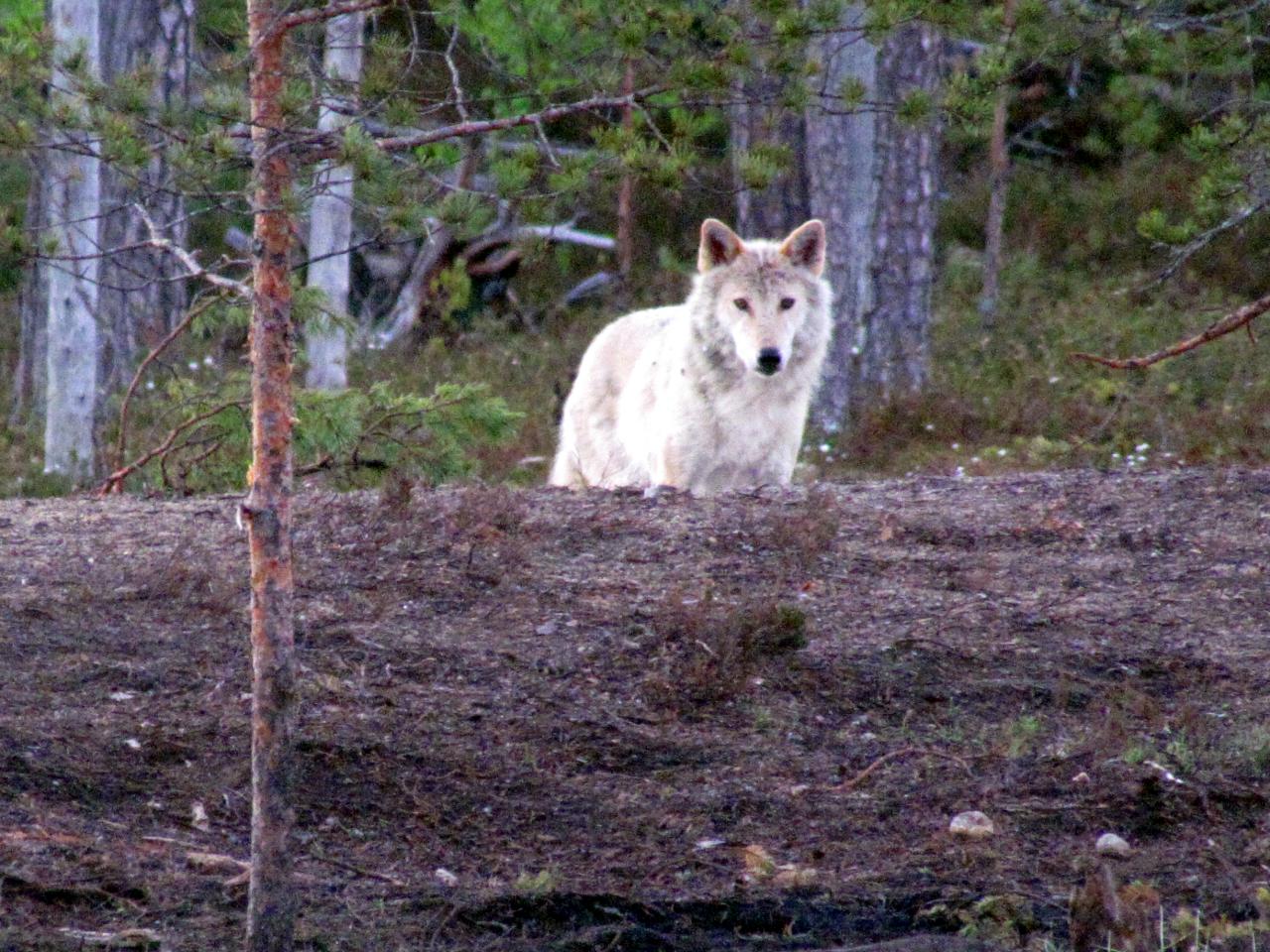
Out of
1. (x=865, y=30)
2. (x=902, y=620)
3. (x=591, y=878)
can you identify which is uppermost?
(x=865, y=30)

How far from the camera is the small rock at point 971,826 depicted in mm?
4207

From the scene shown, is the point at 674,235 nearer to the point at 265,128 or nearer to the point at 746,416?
the point at 746,416

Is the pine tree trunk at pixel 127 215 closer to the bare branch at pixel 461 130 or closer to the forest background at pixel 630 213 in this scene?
the forest background at pixel 630 213

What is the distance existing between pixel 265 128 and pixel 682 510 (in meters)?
3.75

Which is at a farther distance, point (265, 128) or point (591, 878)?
point (591, 878)

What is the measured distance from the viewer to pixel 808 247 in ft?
29.0

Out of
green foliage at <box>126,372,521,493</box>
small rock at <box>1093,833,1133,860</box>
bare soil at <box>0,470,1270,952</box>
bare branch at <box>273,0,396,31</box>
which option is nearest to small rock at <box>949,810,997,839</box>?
bare soil at <box>0,470,1270,952</box>

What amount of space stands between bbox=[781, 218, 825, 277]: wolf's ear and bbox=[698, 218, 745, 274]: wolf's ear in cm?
27

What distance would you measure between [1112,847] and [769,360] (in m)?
4.51

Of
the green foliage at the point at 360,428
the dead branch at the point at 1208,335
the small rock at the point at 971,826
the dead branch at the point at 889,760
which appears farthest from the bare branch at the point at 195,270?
the green foliage at the point at 360,428

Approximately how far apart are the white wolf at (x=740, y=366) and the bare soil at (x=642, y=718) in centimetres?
161

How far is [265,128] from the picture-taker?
11.2 feet

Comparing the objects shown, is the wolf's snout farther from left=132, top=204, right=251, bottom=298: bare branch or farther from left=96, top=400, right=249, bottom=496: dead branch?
left=132, top=204, right=251, bottom=298: bare branch

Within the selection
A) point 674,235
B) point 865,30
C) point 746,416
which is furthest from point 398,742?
point 674,235
